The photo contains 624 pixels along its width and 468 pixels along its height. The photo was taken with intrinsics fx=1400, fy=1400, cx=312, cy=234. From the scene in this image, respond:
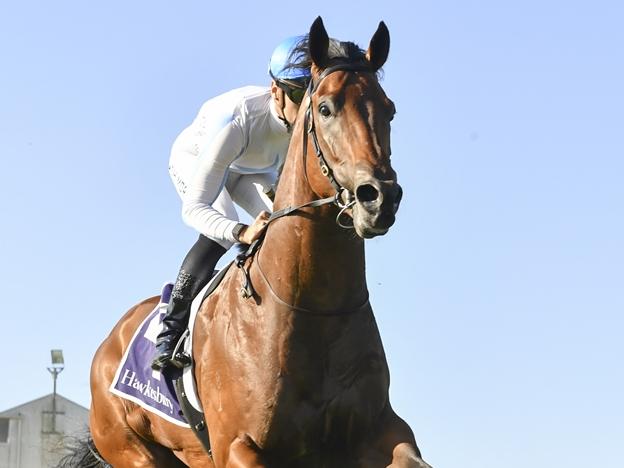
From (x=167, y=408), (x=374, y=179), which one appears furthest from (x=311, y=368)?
(x=167, y=408)

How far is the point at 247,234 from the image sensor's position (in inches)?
305

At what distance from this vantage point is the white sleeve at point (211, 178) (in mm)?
8133

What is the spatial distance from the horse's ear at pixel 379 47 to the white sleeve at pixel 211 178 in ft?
3.90

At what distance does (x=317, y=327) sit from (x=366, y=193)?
1.01 meters

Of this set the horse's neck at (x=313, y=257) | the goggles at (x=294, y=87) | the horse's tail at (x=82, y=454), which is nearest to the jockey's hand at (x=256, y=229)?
the horse's neck at (x=313, y=257)

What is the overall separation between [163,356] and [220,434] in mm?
1010

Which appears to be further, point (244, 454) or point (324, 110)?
point (244, 454)

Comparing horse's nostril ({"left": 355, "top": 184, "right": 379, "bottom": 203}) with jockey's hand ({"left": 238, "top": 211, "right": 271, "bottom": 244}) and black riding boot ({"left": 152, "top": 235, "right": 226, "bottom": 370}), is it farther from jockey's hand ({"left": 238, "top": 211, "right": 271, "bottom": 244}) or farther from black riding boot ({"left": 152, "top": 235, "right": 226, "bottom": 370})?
black riding boot ({"left": 152, "top": 235, "right": 226, "bottom": 370})

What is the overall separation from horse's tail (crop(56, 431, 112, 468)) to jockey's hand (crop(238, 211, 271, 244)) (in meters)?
3.21

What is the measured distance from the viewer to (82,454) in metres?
10.4

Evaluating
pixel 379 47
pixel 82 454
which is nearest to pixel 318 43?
pixel 379 47

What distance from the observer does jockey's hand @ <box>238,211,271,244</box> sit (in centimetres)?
759

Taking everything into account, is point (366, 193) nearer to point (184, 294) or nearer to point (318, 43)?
point (318, 43)

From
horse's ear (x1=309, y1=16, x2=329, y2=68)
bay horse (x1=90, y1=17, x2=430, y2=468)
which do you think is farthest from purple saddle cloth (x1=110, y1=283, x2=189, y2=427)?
horse's ear (x1=309, y1=16, x2=329, y2=68)
